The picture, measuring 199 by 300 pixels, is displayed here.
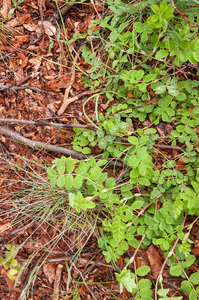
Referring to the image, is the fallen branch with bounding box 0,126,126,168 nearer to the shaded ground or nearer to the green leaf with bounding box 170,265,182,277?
the shaded ground

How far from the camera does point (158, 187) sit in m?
1.59

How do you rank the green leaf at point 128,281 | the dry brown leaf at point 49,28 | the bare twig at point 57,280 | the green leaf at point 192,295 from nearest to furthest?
the green leaf at point 128,281
the green leaf at point 192,295
the bare twig at point 57,280
the dry brown leaf at point 49,28

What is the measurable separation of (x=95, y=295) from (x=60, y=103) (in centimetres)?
174

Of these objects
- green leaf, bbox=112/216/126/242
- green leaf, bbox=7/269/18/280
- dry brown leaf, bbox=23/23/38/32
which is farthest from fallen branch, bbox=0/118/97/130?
green leaf, bbox=7/269/18/280

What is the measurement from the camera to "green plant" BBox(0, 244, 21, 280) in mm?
1740

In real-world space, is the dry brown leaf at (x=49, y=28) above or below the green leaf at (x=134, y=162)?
above

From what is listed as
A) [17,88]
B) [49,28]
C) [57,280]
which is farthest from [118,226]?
[49,28]

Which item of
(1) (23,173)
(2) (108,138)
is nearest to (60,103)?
(2) (108,138)

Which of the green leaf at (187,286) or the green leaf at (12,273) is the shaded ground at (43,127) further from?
the green leaf at (187,286)

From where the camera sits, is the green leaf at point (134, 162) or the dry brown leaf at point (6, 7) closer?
the green leaf at point (134, 162)

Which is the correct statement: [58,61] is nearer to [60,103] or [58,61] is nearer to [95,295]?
[60,103]

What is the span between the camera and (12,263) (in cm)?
178

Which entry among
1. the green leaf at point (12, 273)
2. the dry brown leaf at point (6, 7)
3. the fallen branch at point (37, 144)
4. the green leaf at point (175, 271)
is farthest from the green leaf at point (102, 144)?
the dry brown leaf at point (6, 7)

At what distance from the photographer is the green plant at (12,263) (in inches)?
68.5
